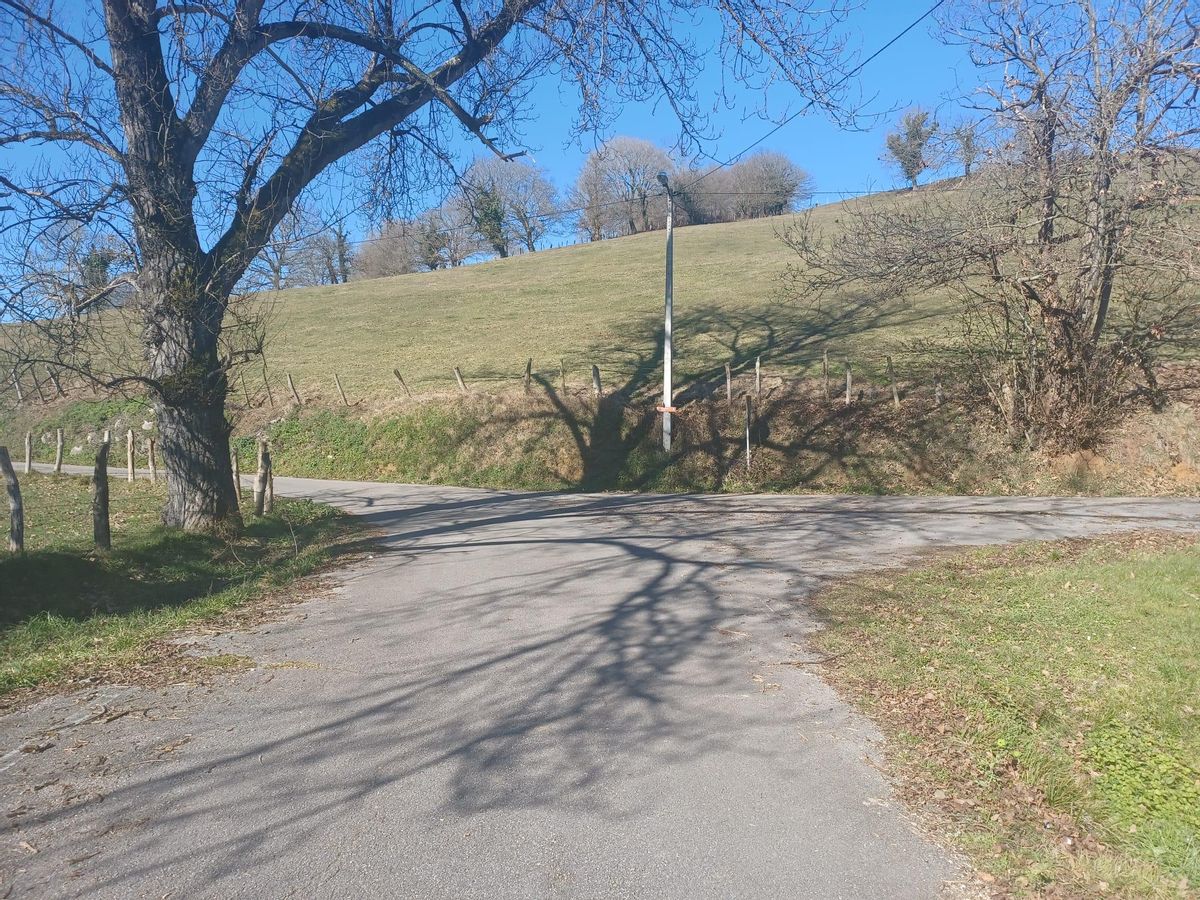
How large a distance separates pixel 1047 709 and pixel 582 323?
3345cm

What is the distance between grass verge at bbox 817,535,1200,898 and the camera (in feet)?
13.3

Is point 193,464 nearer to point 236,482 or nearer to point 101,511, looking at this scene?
point 101,511

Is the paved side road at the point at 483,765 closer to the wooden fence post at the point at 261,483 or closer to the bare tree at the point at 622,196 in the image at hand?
the wooden fence post at the point at 261,483

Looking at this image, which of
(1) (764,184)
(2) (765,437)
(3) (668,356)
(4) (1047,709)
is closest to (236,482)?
(3) (668,356)

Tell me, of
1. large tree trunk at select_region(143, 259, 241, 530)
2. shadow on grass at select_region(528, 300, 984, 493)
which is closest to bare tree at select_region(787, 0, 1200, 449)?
shadow on grass at select_region(528, 300, 984, 493)

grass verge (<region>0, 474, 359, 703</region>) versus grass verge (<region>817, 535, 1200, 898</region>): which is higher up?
grass verge (<region>0, 474, 359, 703</region>)

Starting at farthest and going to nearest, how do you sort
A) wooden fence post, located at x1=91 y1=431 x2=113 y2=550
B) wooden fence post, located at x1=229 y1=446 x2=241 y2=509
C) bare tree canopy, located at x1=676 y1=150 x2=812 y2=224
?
1. bare tree canopy, located at x1=676 y1=150 x2=812 y2=224
2. wooden fence post, located at x1=229 y1=446 x2=241 y2=509
3. wooden fence post, located at x1=91 y1=431 x2=113 y2=550

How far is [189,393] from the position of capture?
435 inches

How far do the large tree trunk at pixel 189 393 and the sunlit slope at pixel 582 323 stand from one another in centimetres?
829

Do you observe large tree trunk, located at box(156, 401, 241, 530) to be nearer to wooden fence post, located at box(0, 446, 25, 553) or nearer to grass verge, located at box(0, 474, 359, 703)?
grass verge, located at box(0, 474, 359, 703)

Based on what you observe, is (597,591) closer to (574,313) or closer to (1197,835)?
(1197,835)

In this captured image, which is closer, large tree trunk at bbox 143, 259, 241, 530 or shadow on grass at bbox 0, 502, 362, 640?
shadow on grass at bbox 0, 502, 362, 640

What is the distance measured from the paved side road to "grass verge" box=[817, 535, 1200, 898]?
1.08 feet

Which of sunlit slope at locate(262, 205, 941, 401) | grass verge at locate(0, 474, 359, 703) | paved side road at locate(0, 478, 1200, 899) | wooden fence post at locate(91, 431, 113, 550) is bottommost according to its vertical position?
paved side road at locate(0, 478, 1200, 899)
